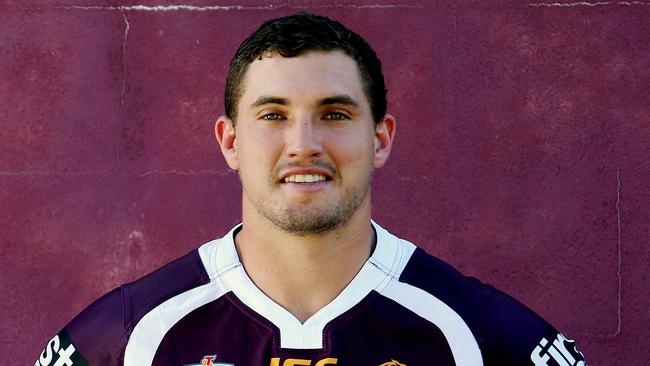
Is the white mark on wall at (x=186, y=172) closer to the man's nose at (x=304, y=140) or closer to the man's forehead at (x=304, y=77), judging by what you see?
the man's forehead at (x=304, y=77)

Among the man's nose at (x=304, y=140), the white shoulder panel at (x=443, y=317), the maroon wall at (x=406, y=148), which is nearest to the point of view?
the man's nose at (x=304, y=140)

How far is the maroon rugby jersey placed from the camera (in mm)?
2088

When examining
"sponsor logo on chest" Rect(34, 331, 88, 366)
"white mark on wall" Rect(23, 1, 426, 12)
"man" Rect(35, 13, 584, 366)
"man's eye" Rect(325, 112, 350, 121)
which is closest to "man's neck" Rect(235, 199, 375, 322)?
"man" Rect(35, 13, 584, 366)

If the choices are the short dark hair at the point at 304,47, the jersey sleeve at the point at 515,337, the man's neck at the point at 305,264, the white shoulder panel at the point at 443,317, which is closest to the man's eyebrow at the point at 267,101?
the short dark hair at the point at 304,47

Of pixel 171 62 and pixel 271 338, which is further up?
pixel 171 62

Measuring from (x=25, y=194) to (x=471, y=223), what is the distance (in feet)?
5.53

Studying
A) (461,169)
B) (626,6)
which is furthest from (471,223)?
(626,6)

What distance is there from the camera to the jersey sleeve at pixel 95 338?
2.13 meters

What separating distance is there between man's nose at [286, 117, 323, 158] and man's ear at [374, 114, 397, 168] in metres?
0.24

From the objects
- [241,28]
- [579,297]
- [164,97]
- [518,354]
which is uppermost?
[241,28]

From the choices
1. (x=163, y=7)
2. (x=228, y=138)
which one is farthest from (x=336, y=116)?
(x=163, y=7)

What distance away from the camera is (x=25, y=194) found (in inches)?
138

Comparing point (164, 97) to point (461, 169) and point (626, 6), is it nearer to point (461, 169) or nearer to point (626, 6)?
point (461, 169)

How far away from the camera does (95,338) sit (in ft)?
7.06
